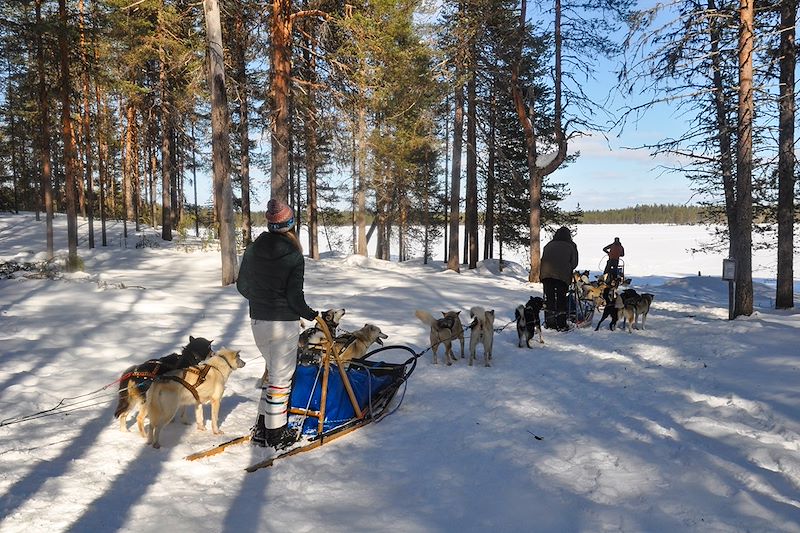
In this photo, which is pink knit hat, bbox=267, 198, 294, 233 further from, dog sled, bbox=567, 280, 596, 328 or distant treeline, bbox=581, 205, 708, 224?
distant treeline, bbox=581, 205, 708, 224

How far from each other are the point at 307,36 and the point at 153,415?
36.0 ft

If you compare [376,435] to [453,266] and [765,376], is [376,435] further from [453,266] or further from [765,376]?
[453,266]

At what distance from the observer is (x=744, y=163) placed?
29.0ft

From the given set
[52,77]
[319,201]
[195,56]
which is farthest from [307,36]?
[319,201]

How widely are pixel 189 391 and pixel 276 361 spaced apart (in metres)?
0.86

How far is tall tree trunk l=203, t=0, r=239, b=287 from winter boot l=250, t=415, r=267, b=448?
8.97m

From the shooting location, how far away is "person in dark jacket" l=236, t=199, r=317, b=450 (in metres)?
3.92

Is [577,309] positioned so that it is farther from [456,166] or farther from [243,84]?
[243,84]

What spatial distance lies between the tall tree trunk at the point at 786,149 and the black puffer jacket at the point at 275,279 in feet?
27.8

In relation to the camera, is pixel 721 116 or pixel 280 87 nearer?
pixel 280 87

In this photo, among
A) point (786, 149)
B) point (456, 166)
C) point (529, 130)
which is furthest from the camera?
point (456, 166)

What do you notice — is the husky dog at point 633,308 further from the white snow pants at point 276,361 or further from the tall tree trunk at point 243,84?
the tall tree trunk at point 243,84

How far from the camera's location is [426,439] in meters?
4.21

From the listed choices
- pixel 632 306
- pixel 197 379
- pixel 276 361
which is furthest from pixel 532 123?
pixel 197 379
